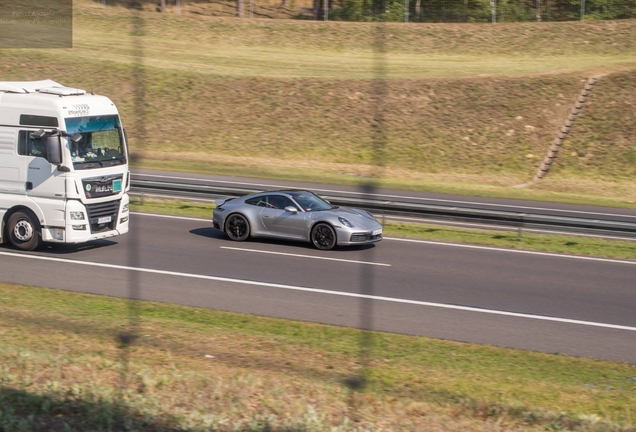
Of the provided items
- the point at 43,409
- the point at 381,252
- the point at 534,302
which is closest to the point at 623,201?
the point at 381,252

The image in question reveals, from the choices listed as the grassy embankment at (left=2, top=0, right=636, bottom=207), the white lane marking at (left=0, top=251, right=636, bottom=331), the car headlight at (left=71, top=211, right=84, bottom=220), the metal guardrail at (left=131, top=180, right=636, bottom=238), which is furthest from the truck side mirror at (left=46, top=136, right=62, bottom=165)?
the grassy embankment at (left=2, top=0, right=636, bottom=207)

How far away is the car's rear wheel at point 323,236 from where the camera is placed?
16634 mm

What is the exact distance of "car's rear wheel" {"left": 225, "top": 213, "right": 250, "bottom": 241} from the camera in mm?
17422

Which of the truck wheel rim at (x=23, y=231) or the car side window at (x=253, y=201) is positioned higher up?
the car side window at (x=253, y=201)

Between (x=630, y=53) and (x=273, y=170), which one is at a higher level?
(x=630, y=53)

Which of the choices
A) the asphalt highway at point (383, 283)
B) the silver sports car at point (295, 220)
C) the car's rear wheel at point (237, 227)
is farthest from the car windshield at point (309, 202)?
the car's rear wheel at point (237, 227)

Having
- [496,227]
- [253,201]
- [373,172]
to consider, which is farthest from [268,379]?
[373,172]

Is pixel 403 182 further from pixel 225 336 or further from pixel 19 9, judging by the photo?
pixel 19 9

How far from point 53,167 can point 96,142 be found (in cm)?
98

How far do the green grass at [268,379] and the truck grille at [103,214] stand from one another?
4372 millimetres

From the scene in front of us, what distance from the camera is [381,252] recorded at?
1672 centimetres

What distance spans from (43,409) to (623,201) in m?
23.9

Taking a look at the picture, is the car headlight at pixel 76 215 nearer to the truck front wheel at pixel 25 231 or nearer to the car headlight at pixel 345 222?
the truck front wheel at pixel 25 231

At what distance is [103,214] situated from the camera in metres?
15.6
